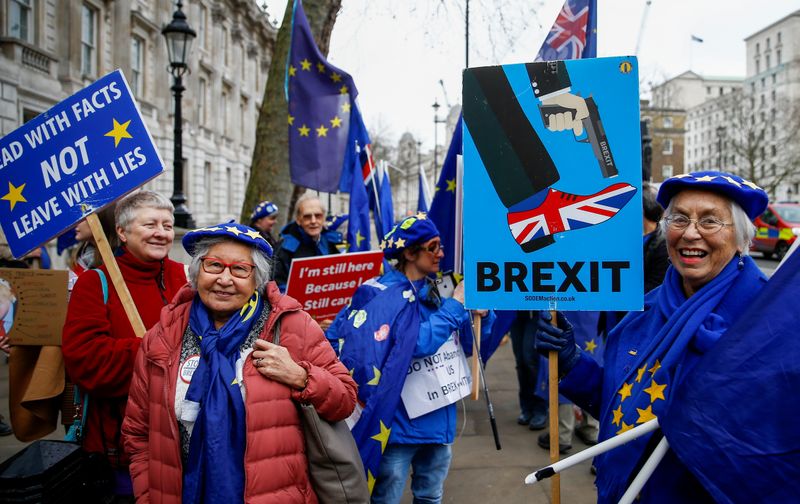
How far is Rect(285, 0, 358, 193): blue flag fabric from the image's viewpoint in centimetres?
619

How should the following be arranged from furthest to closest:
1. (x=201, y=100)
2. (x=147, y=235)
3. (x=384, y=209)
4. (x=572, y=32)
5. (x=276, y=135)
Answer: (x=201, y=100), (x=276, y=135), (x=384, y=209), (x=572, y=32), (x=147, y=235)

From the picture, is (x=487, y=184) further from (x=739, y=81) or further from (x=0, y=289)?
(x=739, y=81)

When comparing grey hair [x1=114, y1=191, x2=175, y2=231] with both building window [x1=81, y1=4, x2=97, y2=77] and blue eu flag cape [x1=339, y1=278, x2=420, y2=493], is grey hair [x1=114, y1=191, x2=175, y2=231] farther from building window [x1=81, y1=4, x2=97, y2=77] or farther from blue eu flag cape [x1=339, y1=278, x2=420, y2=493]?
building window [x1=81, y1=4, x2=97, y2=77]

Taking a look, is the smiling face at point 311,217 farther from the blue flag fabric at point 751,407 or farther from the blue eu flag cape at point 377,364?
the blue flag fabric at point 751,407

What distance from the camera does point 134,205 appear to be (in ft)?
9.70

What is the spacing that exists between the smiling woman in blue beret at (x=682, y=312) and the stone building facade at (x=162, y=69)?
1659 centimetres

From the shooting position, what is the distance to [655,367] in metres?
1.87

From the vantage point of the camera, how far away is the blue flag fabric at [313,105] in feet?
20.3

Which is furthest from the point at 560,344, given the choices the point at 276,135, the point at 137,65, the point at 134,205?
the point at 137,65

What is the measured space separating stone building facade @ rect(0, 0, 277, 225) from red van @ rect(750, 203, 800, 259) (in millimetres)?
19528

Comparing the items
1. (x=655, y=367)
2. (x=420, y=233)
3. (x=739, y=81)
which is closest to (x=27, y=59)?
(x=420, y=233)

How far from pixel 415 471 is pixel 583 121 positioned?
196 centimetres

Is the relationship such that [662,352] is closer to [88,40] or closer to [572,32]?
[572,32]

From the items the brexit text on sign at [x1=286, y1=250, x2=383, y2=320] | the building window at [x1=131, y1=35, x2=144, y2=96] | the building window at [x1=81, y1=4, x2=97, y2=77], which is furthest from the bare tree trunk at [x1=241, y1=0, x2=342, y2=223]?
the building window at [x1=131, y1=35, x2=144, y2=96]
